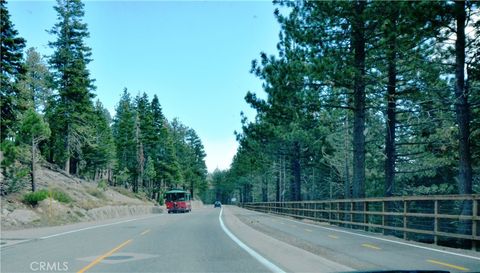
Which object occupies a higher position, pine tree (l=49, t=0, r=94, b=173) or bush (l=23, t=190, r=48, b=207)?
pine tree (l=49, t=0, r=94, b=173)

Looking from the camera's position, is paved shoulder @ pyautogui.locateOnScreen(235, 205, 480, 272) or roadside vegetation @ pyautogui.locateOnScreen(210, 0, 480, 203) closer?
paved shoulder @ pyautogui.locateOnScreen(235, 205, 480, 272)

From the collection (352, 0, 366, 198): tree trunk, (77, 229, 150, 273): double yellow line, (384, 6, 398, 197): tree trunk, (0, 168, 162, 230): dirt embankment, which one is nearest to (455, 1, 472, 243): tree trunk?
(384, 6, 398, 197): tree trunk

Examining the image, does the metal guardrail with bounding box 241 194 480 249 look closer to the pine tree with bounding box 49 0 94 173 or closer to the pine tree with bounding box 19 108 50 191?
the pine tree with bounding box 19 108 50 191

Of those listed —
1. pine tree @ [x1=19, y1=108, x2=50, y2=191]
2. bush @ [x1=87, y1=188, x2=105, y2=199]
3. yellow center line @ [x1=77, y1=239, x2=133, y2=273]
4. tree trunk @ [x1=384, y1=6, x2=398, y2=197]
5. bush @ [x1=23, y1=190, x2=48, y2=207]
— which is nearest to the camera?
yellow center line @ [x1=77, y1=239, x2=133, y2=273]

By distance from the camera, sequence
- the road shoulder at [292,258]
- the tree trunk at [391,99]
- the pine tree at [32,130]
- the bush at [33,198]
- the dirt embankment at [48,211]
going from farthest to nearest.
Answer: the pine tree at [32,130], the bush at [33,198], the dirt embankment at [48,211], the tree trunk at [391,99], the road shoulder at [292,258]

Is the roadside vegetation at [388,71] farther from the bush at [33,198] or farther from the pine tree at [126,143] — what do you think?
the pine tree at [126,143]

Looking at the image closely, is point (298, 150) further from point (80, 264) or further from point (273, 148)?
point (80, 264)

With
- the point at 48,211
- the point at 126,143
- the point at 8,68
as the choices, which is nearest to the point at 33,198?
the point at 48,211

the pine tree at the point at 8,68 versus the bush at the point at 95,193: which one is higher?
the pine tree at the point at 8,68

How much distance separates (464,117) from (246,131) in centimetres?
2834

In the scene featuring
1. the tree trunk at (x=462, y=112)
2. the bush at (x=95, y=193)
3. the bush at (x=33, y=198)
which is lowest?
the bush at (x=95, y=193)

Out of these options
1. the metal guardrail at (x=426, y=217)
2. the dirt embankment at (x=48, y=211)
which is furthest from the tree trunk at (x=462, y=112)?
the dirt embankment at (x=48, y=211)

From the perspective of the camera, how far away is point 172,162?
96.1 m

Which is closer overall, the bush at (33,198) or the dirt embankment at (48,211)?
the dirt embankment at (48,211)
